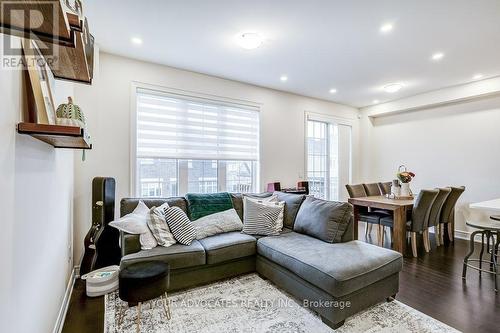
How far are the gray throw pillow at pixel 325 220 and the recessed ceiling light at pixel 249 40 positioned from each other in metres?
2.07

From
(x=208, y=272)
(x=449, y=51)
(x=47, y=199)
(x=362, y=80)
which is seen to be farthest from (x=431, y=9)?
(x=47, y=199)

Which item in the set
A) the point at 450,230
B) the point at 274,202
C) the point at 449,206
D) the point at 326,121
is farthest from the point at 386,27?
the point at 450,230

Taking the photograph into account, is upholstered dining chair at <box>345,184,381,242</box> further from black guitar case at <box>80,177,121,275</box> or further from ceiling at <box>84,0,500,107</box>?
black guitar case at <box>80,177,121,275</box>

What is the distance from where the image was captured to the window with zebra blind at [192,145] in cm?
366

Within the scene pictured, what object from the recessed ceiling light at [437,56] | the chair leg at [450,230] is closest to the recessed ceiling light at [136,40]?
the recessed ceiling light at [437,56]

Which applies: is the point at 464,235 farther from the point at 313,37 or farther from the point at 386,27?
the point at 313,37

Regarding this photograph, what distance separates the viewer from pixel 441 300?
7.98 feet

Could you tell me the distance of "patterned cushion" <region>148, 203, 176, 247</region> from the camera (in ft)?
8.66

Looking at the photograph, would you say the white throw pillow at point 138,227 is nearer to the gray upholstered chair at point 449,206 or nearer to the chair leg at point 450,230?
the gray upholstered chair at point 449,206

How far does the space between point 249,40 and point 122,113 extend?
2.01 meters

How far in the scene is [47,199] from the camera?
1732 mm

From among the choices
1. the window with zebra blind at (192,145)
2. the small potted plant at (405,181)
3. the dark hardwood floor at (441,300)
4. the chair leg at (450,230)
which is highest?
the window with zebra blind at (192,145)

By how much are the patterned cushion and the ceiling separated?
2097 millimetres

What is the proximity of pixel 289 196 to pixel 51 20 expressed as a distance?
3.13 m
